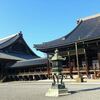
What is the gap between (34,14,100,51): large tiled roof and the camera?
34731 millimetres

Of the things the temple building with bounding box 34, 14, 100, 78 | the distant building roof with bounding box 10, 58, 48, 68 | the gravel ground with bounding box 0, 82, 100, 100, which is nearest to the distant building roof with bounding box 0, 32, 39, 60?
the distant building roof with bounding box 10, 58, 48, 68

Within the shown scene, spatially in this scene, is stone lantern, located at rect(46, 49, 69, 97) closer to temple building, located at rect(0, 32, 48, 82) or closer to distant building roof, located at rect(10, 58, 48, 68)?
temple building, located at rect(0, 32, 48, 82)

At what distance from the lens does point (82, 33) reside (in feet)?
125

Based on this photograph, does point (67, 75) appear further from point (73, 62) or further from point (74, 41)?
point (74, 41)

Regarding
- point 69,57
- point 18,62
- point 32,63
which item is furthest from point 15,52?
point 69,57

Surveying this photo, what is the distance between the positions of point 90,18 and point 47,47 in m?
9.19

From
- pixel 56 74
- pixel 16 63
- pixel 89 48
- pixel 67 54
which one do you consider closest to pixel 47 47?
pixel 67 54

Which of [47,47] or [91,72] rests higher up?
[47,47]

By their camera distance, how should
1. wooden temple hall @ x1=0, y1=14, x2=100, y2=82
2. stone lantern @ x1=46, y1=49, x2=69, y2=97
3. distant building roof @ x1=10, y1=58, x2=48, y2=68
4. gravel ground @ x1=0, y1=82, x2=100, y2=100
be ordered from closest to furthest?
gravel ground @ x1=0, y1=82, x2=100, y2=100
stone lantern @ x1=46, y1=49, x2=69, y2=97
wooden temple hall @ x1=0, y1=14, x2=100, y2=82
distant building roof @ x1=10, y1=58, x2=48, y2=68

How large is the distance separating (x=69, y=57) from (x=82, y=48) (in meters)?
3.09

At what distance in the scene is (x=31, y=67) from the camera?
46906 mm

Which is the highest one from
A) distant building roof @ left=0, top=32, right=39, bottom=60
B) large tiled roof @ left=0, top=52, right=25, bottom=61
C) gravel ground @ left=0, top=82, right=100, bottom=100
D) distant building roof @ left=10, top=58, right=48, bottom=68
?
distant building roof @ left=0, top=32, right=39, bottom=60

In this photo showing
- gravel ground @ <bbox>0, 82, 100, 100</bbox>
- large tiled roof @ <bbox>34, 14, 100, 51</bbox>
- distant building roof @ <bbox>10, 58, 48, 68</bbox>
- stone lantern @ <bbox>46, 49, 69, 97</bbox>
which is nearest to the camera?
gravel ground @ <bbox>0, 82, 100, 100</bbox>

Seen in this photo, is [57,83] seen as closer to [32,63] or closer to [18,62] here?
[32,63]
